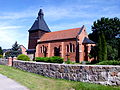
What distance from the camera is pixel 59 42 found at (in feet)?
120

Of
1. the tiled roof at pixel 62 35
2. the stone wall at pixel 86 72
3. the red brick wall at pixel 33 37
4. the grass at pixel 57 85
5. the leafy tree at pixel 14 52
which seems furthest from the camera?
the red brick wall at pixel 33 37

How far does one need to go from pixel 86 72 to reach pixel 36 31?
3705cm

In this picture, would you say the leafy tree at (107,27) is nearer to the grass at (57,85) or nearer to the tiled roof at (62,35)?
the tiled roof at (62,35)

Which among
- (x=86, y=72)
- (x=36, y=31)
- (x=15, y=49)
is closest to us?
(x=86, y=72)

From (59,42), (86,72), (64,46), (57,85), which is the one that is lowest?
(57,85)

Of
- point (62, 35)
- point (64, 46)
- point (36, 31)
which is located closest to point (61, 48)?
point (64, 46)

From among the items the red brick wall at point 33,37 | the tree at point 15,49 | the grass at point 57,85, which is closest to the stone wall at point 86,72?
the grass at point 57,85

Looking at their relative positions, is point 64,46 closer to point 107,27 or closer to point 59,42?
point 59,42

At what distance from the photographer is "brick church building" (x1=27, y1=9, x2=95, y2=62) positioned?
33.2 meters

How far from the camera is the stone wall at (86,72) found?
6.68 m

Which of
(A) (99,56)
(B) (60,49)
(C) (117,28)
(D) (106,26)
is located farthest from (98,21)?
(A) (99,56)

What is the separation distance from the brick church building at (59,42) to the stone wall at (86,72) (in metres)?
23.2

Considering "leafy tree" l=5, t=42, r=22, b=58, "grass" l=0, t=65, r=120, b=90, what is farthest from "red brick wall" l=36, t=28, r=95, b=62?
"grass" l=0, t=65, r=120, b=90

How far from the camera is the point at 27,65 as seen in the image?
12555mm
